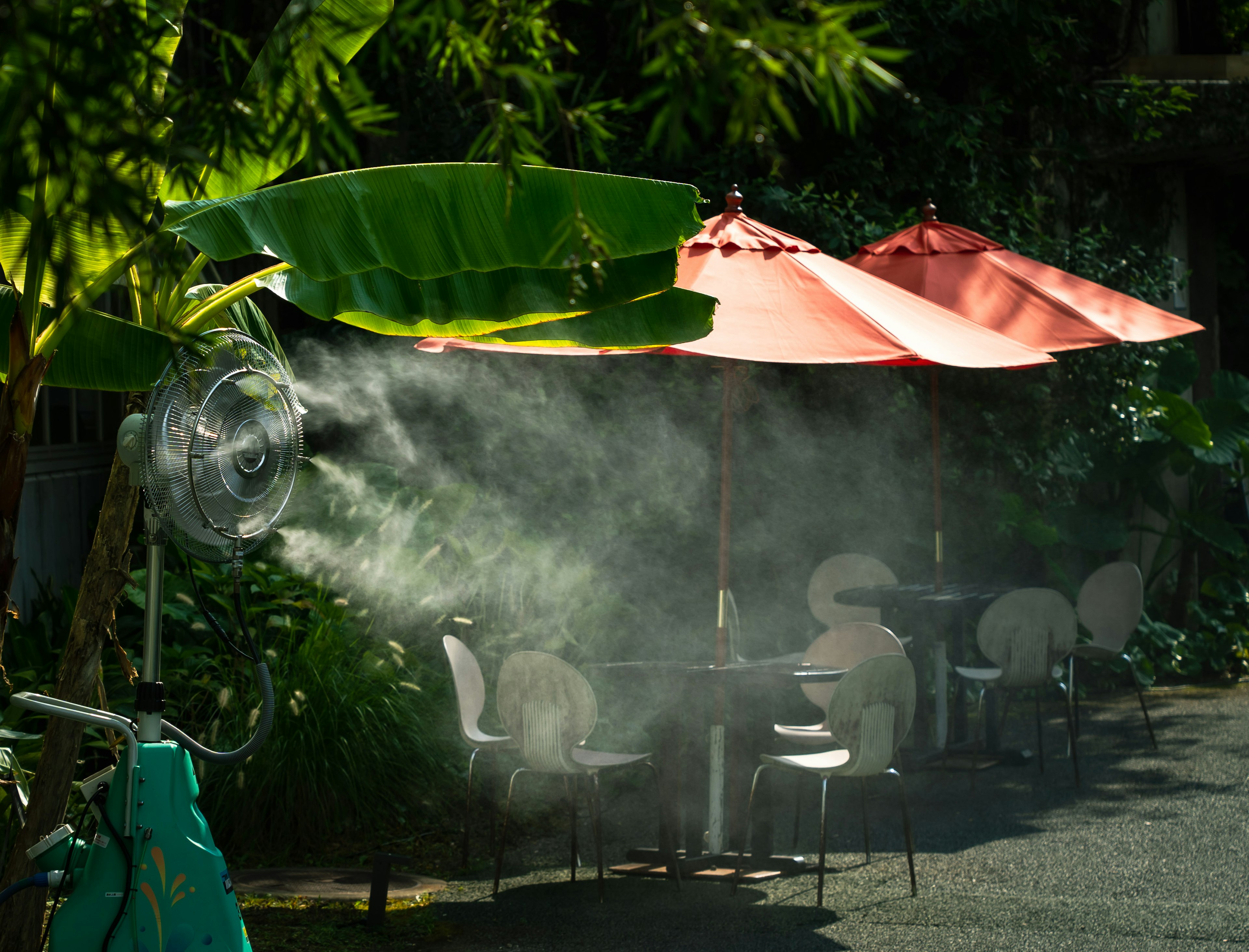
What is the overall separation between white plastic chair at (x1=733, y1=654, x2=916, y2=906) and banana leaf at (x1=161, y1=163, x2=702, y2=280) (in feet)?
6.64

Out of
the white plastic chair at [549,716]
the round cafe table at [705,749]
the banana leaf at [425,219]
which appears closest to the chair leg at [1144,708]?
the round cafe table at [705,749]

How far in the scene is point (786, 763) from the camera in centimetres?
527

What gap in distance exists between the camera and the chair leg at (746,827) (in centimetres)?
524

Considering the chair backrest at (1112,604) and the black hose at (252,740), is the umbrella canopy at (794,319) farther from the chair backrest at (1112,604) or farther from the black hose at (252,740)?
the chair backrest at (1112,604)

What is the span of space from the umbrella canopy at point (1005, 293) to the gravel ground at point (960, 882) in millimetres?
2537

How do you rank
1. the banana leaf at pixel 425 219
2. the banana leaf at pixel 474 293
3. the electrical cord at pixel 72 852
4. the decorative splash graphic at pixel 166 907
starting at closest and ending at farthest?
the decorative splash graphic at pixel 166 907 → the electrical cord at pixel 72 852 → the banana leaf at pixel 425 219 → the banana leaf at pixel 474 293

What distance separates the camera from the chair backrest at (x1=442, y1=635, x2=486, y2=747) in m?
5.61

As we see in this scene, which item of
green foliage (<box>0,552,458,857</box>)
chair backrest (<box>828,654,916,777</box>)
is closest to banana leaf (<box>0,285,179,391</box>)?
green foliage (<box>0,552,458,857</box>)

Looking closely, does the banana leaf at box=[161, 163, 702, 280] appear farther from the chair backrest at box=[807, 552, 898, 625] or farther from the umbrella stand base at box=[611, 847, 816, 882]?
the chair backrest at box=[807, 552, 898, 625]

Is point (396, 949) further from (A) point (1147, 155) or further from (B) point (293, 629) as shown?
(A) point (1147, 155)

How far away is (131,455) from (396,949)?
2.32 meters

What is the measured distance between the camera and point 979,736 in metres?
8.06

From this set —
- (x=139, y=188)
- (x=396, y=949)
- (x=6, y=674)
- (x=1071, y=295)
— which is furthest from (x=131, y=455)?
(x=1071, y=295)

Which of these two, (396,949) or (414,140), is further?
(414,140)
